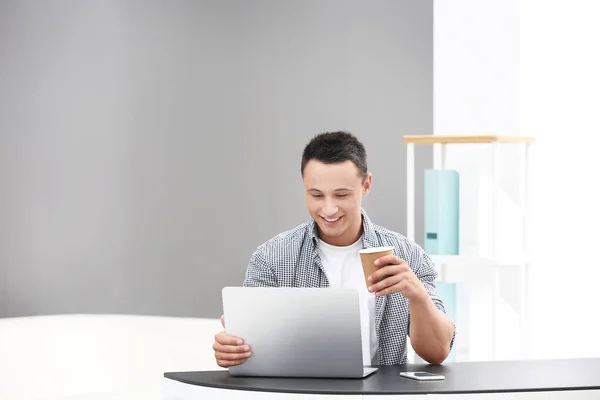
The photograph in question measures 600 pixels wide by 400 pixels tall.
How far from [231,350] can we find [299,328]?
152mm

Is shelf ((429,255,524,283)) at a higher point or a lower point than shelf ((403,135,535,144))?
lower

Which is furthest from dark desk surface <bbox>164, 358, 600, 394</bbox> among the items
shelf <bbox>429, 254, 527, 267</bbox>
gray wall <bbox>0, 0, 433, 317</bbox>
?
gray wall <bbox>0, 0, 433, 317</bbox>

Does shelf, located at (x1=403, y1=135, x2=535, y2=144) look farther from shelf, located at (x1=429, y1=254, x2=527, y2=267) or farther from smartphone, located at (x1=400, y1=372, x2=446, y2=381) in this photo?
smartphone, located at (x1=400, y1=372, x2=446, y2=381)

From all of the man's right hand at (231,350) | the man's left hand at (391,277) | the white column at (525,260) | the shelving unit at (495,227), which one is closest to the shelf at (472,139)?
the shelving unit at (495,227)

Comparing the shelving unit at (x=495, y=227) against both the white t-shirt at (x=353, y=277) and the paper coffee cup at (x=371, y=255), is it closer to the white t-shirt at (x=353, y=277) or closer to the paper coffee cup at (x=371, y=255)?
the white t-shirt at (x=353, y=277)

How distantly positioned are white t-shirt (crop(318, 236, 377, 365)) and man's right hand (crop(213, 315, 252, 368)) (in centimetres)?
46

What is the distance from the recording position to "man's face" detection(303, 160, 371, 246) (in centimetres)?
212

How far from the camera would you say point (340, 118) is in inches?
165

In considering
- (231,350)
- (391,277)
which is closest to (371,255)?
(391,277)

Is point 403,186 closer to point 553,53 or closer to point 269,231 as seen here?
point 269,231

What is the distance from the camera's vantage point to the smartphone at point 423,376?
177cm

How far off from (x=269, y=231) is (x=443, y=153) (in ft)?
3.62

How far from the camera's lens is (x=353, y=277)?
224 cm

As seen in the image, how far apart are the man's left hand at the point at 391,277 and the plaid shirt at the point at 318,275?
1.06ft
